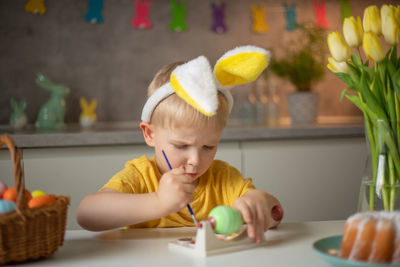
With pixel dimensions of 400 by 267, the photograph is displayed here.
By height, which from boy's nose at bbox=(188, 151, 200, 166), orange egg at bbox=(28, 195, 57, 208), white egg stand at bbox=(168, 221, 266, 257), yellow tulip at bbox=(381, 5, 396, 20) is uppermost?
yellow tulip at bbox=(381, 5, 396, 20)

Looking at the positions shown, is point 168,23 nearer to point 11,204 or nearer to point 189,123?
point 189,123

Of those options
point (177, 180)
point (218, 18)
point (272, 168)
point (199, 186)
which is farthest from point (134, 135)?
point (177, 180)

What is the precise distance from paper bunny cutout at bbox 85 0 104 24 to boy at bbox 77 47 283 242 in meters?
1.77

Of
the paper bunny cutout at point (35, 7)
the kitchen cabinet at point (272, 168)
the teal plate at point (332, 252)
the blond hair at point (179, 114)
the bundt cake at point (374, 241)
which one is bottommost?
the kitchen cabinet at point (272, 168)

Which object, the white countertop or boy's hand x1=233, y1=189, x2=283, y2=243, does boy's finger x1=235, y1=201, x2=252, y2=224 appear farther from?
the white countertop

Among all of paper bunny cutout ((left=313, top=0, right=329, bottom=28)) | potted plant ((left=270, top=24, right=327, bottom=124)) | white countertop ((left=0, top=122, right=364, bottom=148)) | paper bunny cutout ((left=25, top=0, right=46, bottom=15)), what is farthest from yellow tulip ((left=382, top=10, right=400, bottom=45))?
paper bunny cutout ((left=25, top=0, right=46, bottom=15))

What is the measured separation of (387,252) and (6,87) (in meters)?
2.66

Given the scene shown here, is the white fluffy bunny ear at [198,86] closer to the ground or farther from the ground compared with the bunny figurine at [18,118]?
farther from the ground

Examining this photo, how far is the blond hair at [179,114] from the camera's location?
1.16 m

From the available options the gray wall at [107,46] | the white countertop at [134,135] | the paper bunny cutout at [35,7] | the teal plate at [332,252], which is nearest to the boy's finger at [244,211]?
the teal plate at [332,252]

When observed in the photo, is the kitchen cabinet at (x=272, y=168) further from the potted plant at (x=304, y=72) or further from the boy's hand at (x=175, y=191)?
the boy's hand at (x=175, y=191)

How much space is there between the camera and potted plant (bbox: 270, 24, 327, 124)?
8.92 feet

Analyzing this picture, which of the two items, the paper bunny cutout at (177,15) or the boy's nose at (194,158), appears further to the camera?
the paper bunny cutout at (177,15)

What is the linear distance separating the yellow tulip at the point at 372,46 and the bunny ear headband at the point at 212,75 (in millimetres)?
187
